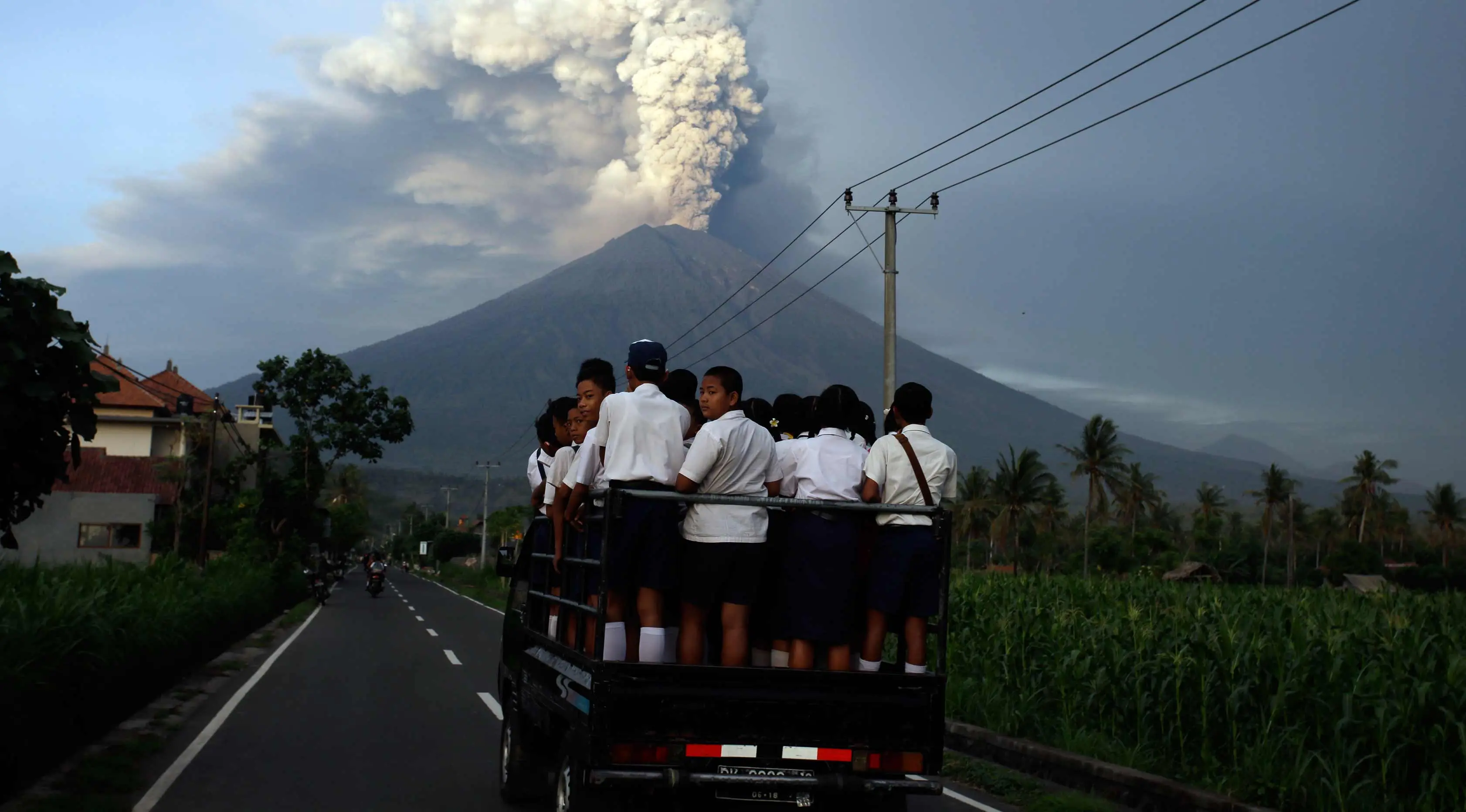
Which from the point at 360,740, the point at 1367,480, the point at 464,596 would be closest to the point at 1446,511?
the point at 1367,480

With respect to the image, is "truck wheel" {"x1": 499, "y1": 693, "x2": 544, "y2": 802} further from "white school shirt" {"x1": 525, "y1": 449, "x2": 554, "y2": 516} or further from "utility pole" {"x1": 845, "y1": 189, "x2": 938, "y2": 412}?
"utility pole" {"x1": 845, "y1": 189, "x2": 938, "y2": 412}

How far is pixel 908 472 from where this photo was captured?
544cm

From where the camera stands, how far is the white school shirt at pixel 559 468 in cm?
593

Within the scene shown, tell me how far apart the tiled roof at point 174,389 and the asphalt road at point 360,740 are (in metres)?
42.3

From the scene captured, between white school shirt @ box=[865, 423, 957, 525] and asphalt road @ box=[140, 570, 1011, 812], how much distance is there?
124 inches

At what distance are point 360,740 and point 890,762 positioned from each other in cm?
627

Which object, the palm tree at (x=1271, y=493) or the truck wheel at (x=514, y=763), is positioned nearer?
the truck wheel at (x=514, y=763)

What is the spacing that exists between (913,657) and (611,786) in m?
1.49

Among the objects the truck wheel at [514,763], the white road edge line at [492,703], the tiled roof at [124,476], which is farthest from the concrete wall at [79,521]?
the truck wheel at [514,763]

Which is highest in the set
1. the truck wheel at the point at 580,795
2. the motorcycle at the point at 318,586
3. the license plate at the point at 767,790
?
the license plate at the point at 767,790

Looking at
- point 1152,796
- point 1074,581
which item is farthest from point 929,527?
point 1074,581

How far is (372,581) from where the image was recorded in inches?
1710

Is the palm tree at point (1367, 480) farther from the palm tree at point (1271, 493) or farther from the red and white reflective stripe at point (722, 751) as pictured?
the red and white reflective stripe at point (722, 751)

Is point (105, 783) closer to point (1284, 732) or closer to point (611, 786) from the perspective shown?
point (611, 786)
